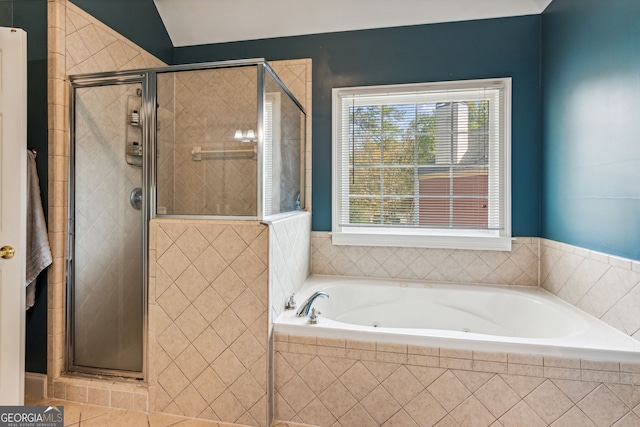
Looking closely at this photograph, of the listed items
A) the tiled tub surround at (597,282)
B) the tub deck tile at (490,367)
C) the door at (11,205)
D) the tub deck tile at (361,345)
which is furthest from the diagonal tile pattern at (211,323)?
the tiled tub surround at (597,282)

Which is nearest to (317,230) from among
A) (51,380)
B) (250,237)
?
(250,237)

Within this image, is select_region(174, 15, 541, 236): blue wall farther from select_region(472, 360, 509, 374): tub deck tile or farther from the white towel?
the white towel

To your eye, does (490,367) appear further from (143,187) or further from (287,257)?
(143,187)

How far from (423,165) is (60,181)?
96.3 inches

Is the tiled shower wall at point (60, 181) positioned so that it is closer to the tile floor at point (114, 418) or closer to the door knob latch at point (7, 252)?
the tile floor at point (114, 418)

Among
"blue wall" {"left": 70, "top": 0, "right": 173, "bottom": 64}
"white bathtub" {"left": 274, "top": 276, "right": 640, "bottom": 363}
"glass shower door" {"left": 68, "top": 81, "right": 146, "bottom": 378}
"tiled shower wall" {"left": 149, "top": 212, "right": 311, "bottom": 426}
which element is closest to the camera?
"white bathtub" {"left": 274, "top": 276, "right": 640, "bottom": 363}

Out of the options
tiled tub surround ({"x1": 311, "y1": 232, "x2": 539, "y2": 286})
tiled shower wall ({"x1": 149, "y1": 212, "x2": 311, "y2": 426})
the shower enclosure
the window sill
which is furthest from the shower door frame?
the window sill

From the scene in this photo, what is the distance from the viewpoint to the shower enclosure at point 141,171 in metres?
1.83

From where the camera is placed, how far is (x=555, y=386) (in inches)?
58.5

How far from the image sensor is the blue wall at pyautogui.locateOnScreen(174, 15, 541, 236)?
242cm

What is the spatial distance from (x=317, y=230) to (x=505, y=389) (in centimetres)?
165

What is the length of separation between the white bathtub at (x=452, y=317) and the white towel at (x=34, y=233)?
1396 mm

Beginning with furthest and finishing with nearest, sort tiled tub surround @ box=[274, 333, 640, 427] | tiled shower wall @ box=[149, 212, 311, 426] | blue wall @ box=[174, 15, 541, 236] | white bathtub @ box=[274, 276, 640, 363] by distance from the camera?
blue wall @ box=[174, 15, 541, 236] → tiled shower wall @ box=[149, 212, 311, 426] → white bathtub @ box=[274, 276, 640, 363] → tiled tub surround @ box=[274, 333, 640, 427]

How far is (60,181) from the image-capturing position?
1.96 metres
